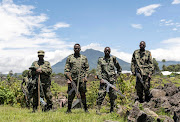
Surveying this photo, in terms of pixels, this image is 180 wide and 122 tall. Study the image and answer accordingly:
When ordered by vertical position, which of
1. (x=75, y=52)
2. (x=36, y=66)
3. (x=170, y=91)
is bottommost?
(x=170, y=91)

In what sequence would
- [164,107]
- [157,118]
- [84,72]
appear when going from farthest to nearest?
[84,72]
[164,107]
[157,118]

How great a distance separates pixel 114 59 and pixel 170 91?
3174 mm

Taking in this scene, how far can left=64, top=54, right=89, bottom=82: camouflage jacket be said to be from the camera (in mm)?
7828

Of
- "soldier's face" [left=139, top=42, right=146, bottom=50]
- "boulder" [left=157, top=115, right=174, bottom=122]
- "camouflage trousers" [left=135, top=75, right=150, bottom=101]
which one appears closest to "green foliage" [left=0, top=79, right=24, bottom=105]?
"camouflage trousers" [left=135, top=75, right=150, bottom=101]

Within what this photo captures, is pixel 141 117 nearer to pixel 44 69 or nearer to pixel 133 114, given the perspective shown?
pixel 133 114

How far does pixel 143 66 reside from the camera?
9.01 m

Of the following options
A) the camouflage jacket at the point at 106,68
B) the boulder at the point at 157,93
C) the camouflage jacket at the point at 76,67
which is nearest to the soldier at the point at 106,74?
the camouflage jacket at the point at 106,68

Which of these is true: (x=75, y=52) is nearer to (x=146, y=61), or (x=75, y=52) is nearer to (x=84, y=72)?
(x=84, y=72)

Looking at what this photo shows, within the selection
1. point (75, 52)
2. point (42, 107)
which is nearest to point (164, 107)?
point (75, 52)

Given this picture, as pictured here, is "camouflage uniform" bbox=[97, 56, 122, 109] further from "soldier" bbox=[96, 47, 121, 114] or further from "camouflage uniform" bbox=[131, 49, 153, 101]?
"camouflage uniform" bbox=[131, 49, 153, 101]

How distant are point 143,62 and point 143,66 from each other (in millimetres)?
188

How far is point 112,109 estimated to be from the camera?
826 centimetres

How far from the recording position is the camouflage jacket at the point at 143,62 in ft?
29.4

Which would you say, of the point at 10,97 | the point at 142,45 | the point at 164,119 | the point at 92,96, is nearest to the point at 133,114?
the point at 164,119
